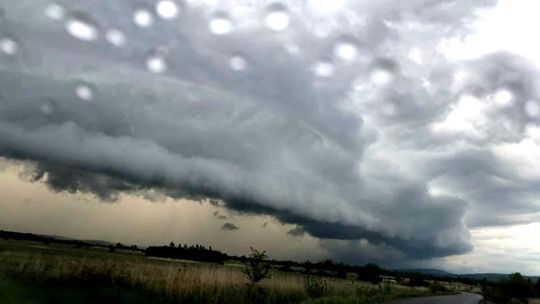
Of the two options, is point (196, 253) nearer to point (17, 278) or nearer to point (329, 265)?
point (329, 265)

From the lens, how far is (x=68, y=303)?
16.7 meters

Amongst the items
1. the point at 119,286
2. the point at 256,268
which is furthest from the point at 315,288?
the point at 119,286

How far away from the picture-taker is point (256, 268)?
28.2 meters

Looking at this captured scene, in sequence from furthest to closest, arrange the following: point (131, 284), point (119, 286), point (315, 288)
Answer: point (315, 288)
point (131, 284)
point (119, 286)

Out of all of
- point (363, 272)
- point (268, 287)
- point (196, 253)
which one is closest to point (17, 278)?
point (268, 287)

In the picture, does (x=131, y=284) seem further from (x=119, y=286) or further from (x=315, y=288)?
(x=315, y=288)

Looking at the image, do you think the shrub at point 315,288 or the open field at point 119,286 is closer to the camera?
the open field at point 119,286

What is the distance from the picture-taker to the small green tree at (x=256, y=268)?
28.2 metres

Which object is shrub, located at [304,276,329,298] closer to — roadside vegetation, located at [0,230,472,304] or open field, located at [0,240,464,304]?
roadside vegetation, located at [0,230,472,304]

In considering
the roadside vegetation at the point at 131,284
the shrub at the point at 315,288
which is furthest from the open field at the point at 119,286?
the shrub at the point at 315,288

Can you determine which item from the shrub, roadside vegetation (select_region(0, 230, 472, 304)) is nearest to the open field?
roadside vegetation (select_region(0, 230, 472, 304))

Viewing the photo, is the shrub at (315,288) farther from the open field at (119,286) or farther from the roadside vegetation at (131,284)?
the open field at (119,286)

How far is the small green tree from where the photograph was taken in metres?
28.2

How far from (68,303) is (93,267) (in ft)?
18.3
